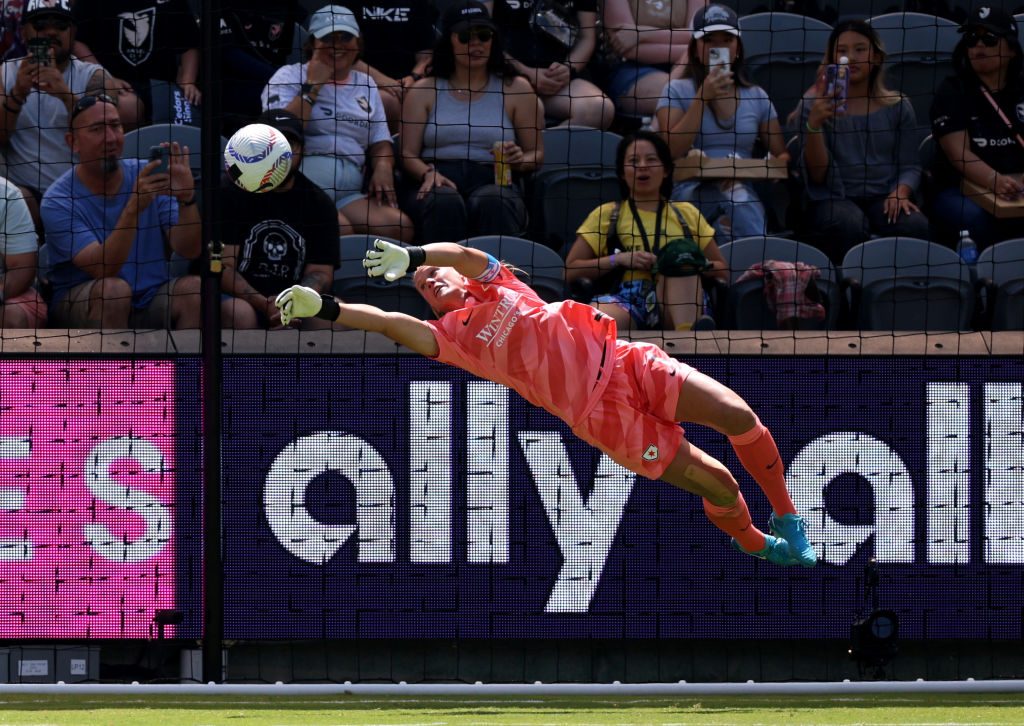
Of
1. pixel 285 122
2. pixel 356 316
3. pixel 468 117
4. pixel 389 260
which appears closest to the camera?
pixel 389 260

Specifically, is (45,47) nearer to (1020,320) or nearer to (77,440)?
(77,440)

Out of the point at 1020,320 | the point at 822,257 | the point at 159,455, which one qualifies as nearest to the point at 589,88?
the point at 822,257

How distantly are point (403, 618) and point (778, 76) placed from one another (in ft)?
15.2

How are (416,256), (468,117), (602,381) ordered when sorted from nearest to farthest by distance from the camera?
(416,256), (602,381), (468,117)

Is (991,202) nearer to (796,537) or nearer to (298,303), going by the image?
(796,537)

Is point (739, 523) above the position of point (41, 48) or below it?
below

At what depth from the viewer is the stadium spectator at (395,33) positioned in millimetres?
8617

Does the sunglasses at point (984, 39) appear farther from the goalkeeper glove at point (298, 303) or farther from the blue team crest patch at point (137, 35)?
the blue team crest patch at point (137, 35)

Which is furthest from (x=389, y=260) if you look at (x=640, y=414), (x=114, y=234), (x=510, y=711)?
(x=114, y=234)

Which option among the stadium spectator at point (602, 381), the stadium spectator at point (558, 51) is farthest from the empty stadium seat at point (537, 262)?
the stadium spectator at point (602, 381)

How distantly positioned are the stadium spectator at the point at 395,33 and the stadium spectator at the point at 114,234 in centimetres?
169

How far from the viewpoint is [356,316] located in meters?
5.43

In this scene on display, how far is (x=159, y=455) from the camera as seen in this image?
7203 mm

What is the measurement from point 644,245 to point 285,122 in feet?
7.48
